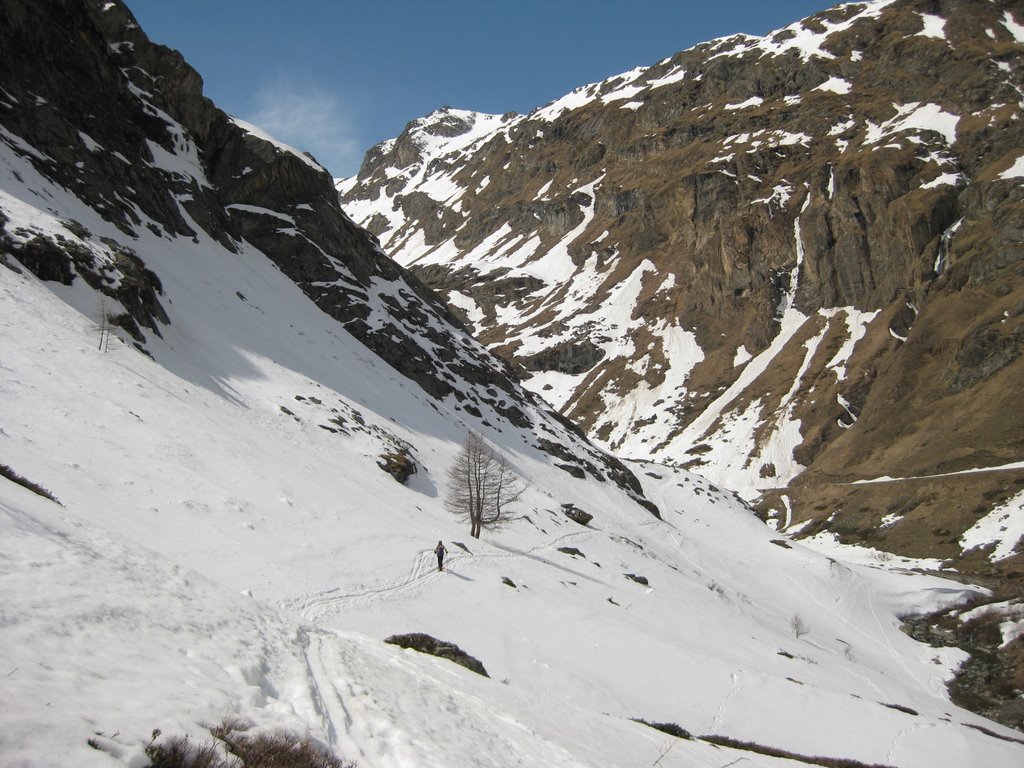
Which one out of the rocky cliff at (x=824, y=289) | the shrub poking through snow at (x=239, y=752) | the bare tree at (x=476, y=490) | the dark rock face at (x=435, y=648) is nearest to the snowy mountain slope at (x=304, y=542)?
the shrub poking through snow at (x=239, y=752)

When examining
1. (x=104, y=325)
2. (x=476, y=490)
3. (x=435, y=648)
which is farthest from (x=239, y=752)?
(x=476, y=490)

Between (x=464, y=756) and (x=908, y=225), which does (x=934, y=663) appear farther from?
(x=908, y=225)

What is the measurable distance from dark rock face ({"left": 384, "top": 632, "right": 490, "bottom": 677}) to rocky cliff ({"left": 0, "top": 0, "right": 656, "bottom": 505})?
23.8 meters

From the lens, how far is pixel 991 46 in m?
152

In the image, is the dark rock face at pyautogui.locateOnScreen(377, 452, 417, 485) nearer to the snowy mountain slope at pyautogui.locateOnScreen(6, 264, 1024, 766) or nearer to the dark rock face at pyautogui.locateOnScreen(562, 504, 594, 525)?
the snowy mountain slope at pyautogui.locateOnScreen(6, 264, 1024, 766)

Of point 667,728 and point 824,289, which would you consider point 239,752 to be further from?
point 824,289

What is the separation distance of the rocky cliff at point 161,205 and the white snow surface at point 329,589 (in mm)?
952

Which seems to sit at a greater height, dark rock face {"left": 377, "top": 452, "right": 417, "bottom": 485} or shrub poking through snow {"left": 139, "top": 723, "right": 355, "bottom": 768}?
shrub poking through snow {"left": 139, "top": 723, "right": 355, "bottom": 768}

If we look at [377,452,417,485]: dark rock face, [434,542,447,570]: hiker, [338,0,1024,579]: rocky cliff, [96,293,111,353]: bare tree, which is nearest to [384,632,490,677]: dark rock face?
[434,542,447,570]: hiker

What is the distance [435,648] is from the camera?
1497cm

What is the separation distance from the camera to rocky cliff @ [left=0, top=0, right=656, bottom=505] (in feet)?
111

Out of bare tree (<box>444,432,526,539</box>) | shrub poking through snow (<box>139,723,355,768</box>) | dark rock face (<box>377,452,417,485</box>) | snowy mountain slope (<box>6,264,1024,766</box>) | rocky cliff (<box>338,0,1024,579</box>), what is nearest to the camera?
shrub poking through snow (<box>139,723,355,768</box>)

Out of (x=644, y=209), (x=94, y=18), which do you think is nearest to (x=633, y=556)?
(x=94, y=18)

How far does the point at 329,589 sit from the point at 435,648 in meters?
5.19
